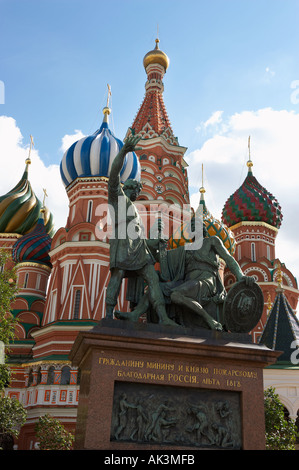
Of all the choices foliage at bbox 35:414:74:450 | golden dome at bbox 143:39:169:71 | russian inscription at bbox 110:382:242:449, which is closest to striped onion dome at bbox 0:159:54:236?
golden dome at bbox 143:39:169:71

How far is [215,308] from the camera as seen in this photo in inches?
321

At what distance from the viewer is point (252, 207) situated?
1441 inches

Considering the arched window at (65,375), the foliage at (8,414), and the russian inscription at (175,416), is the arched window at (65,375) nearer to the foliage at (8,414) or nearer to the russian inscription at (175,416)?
the foliage at (8,414)

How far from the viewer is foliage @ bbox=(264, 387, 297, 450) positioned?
13852 mm

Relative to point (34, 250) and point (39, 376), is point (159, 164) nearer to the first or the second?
point (34, 250)

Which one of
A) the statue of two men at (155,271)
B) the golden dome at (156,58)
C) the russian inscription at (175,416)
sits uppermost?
the golden dome at (156,58)

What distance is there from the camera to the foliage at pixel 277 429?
45.4 ft

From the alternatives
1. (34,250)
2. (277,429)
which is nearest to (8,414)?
(277,429)

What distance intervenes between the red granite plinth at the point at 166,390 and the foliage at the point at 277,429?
7.54 m

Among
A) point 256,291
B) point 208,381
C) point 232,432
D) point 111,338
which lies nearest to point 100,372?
point 111,338

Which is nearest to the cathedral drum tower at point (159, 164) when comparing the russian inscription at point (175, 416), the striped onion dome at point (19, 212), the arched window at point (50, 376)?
the striped onion dome at point (19, 212)

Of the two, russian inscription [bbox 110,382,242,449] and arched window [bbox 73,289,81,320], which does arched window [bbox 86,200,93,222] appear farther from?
russian inscription [bbox 110,382,242,449]

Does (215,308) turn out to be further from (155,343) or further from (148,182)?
(148,182)

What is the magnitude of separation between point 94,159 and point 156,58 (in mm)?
18607
